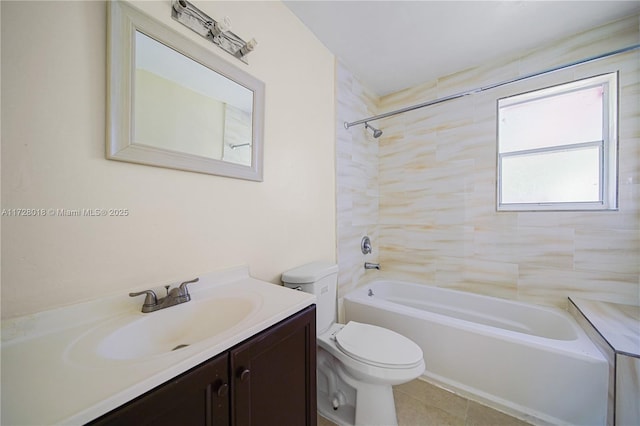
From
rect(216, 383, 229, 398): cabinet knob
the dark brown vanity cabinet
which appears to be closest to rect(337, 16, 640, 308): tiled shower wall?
the dark brown vanity cabinet

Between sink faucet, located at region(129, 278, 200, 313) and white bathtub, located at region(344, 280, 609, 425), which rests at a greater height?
sink faucet, located at region(129, 278, 200, 313)

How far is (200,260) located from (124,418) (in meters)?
0.61

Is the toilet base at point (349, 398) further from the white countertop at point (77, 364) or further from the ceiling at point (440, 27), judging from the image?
the ceiling at point (440, 27)

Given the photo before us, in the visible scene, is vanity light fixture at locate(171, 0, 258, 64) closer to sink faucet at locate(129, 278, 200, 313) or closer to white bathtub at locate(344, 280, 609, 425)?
sink faucet at locate(129, 278, 200, 313)

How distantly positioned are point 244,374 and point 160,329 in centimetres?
38

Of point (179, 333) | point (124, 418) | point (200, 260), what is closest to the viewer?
point (124, 418)

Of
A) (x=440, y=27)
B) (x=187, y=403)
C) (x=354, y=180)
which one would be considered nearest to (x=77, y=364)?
(x=187, y=403)

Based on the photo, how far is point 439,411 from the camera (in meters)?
1.30

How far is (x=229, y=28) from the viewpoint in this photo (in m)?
1.05

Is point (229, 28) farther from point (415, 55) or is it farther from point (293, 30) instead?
point (415, 55)

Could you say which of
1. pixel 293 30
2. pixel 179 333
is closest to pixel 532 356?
pixel 179 333

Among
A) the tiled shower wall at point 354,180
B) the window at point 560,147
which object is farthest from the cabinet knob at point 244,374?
the window at point 560,147

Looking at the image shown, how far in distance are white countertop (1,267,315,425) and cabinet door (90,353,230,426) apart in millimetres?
17

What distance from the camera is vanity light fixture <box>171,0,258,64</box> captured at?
894mm
